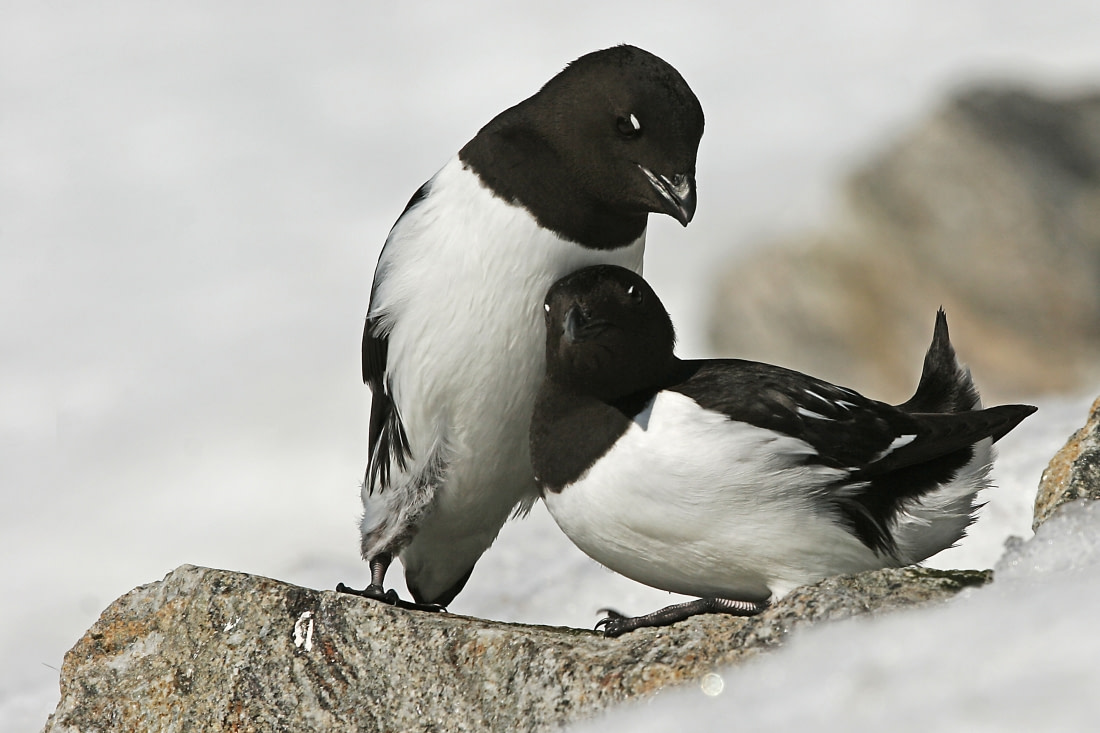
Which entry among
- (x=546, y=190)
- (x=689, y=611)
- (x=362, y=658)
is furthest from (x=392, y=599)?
(x=546, y=190)

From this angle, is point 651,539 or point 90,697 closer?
point 651,539

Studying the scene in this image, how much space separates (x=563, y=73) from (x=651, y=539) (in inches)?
81.8

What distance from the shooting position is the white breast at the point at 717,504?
4477 mm

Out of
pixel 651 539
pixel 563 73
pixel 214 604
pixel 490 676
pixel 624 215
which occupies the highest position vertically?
pixel 563 73

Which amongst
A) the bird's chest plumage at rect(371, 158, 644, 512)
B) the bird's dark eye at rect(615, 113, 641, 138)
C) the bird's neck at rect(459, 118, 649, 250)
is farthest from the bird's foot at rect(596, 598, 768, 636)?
the bird's dark eye at rect(615, 113, 641, 138)

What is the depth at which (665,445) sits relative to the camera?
452 centimetres

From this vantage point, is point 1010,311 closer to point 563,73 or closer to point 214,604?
point 563,73

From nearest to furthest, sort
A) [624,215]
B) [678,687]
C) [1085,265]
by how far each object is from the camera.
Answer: [678,687] → [624,215] → [1085,265]

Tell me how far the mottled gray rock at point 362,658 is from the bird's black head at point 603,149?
5.38 feet

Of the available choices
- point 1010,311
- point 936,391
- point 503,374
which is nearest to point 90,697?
point 503,374

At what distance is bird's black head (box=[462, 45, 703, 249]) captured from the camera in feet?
16.8

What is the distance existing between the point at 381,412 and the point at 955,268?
7307mm

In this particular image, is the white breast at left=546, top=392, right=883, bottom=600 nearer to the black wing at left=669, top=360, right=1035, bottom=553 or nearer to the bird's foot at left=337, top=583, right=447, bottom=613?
the black wing at left=669, top=360, right=1035, bottom=553

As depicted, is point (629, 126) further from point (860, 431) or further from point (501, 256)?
point (860, 431)
